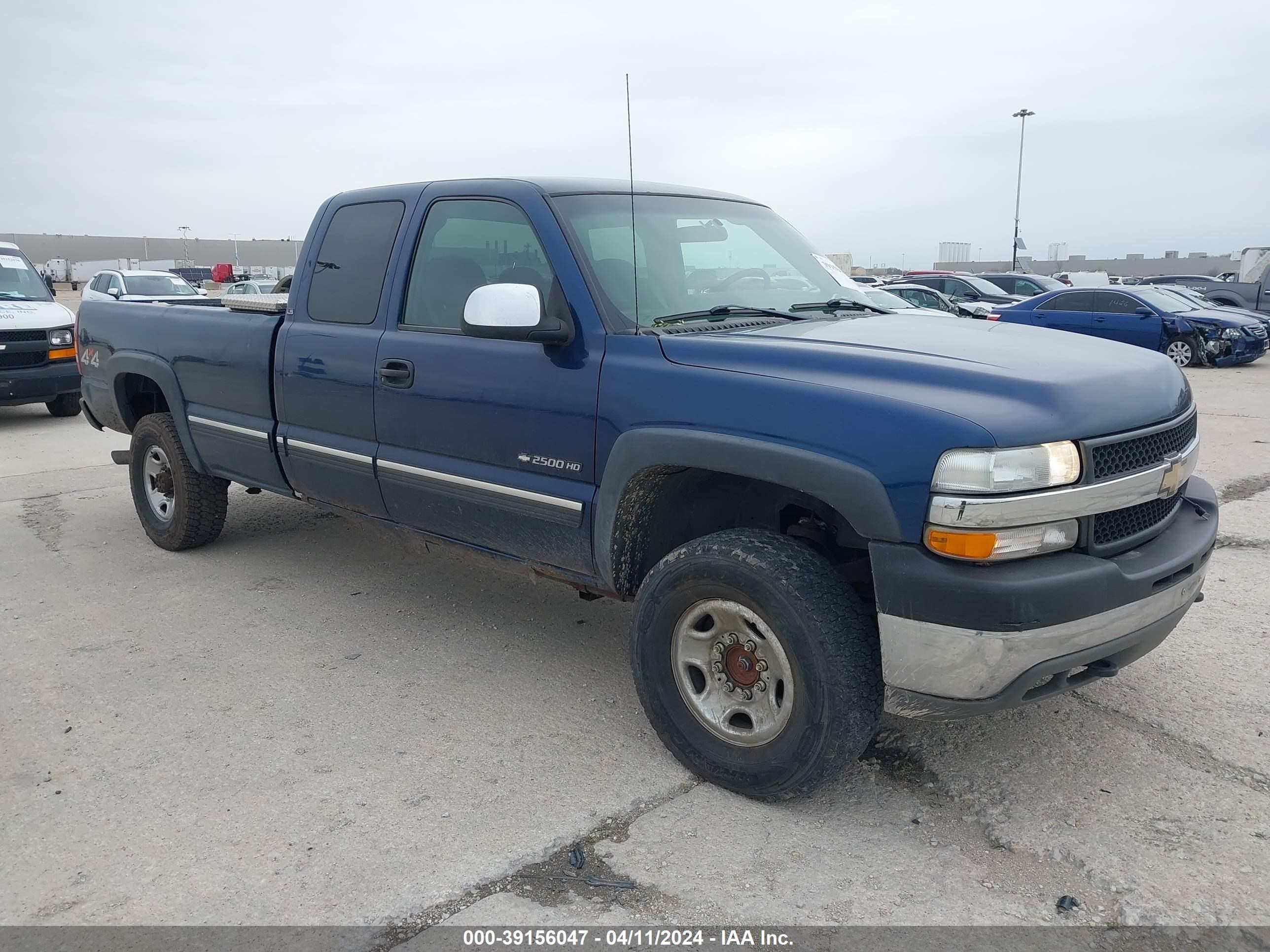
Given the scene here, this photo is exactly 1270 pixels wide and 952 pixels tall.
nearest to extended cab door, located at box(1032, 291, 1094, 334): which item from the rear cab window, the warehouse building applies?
the rear cab window

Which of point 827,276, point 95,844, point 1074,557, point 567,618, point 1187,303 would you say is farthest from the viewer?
point 1187,303

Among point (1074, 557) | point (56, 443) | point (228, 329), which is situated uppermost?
point (228, 329)

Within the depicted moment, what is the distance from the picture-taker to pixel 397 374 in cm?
399

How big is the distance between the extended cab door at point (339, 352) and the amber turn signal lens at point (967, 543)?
248cm

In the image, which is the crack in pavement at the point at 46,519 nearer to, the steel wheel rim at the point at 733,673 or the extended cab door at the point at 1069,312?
the steel wheel rim at the point at 733,673

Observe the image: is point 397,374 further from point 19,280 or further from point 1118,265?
point 1118,265

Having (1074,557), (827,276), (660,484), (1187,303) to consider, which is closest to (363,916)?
(660,484)

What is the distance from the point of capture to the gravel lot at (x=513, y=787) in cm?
265

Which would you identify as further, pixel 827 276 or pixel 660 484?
pixel 827 276

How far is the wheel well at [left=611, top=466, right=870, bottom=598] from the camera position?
130 inches

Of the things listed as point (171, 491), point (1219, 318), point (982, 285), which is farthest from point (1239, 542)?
point (982, 285)

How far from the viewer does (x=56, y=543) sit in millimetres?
6098

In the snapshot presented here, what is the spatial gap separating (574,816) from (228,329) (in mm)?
3191

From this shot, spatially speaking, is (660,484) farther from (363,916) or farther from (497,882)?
(363,916)
